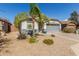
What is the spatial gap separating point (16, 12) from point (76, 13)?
6.68 ft

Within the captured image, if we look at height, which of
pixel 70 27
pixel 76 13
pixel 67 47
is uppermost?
pixel 76 13

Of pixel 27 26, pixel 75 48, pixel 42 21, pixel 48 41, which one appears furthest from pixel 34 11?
pixel 75 48

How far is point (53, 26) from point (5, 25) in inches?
66.0

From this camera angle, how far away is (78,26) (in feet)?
22.8

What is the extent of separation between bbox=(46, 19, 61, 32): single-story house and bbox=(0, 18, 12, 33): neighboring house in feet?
4.36

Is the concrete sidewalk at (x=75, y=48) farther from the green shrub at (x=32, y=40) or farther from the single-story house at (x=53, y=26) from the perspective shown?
the green shrub at (x=32, y=40)

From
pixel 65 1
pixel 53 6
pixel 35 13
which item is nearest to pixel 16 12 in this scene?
pixel 35 13

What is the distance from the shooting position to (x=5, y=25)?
687 cm

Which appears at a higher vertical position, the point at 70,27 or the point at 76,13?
the point at 76,13

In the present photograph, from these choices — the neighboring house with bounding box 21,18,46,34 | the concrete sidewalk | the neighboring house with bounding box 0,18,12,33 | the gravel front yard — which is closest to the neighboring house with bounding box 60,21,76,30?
the gravel front yard

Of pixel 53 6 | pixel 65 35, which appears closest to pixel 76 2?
pixel 53 6

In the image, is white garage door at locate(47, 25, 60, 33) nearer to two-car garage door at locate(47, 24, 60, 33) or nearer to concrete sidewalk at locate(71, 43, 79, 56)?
two-car garage door at locate(47, 24, 60, 33)

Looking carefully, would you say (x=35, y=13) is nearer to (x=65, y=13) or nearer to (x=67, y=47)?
(x=65, y=13)

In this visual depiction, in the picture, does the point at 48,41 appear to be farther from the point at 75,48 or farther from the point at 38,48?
the point at 75,48
